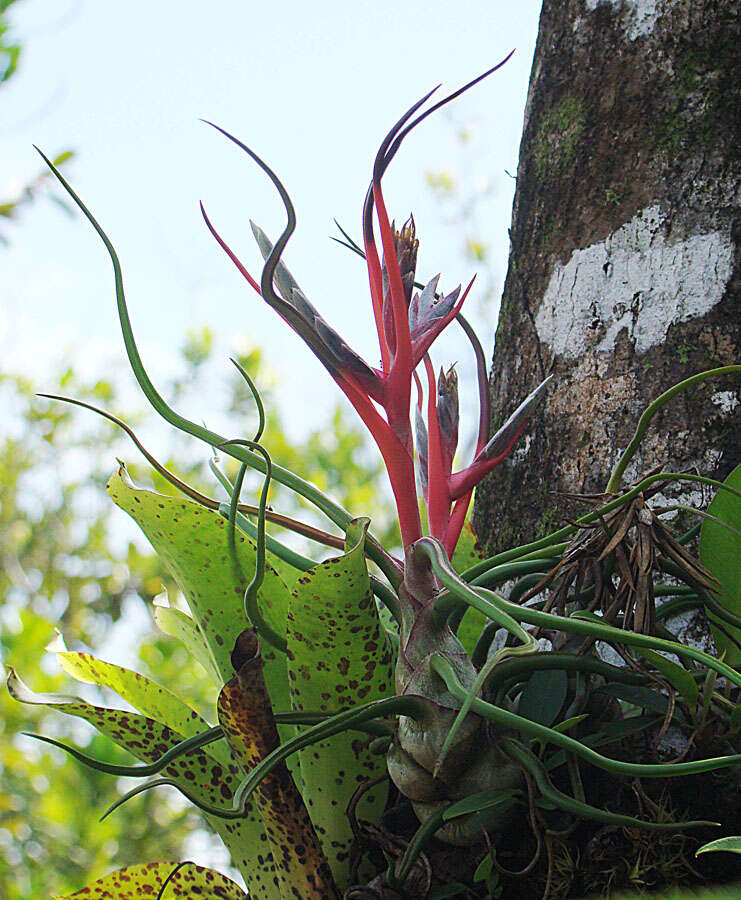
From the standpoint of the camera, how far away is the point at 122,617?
2.51 meters

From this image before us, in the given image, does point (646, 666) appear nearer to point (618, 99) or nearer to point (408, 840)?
point (408, 840)

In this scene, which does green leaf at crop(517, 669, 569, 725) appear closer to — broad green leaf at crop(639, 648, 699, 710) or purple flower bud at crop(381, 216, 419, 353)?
broad green leaf at crop(639, 648, 699, 710)

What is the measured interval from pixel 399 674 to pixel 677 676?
141mm

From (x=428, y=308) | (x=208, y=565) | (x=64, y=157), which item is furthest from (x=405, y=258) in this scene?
(x=64, y=157)

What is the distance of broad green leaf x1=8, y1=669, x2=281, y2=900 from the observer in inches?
18.3

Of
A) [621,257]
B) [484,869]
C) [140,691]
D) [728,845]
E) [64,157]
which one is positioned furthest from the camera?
[64,157]

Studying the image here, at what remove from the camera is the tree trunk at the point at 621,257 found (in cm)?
63

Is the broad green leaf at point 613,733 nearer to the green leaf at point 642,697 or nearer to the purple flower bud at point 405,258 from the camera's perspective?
the green leaf at point 642,697

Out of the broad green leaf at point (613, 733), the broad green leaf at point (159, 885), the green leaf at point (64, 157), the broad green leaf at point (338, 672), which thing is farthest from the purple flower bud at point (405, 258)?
the green leaf at point (64, 157)

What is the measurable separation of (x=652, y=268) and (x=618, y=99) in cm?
17

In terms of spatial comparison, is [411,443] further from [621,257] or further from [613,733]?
[621,257]

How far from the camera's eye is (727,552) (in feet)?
1.50

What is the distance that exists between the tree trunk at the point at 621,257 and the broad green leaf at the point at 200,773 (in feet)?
1.05

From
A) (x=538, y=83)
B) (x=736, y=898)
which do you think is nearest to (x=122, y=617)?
(x=538, y=83)
